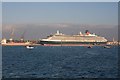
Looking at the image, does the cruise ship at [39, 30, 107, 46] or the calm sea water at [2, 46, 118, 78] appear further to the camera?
the cruise ship at [39, 30, 107, 46]

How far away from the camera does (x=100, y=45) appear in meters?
116

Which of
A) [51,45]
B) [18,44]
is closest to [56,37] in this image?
[51,45]

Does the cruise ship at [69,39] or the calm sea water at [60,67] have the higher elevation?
the cruise ship at [69,39]

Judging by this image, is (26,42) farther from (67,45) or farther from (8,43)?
(67,45)

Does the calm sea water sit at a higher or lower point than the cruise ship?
lower


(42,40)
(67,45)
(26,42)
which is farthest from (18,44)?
(67,45)

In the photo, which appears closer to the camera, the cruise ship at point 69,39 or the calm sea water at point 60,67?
the calm sea water at point 60,67

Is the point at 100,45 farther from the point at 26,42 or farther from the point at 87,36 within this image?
the point at 26,42

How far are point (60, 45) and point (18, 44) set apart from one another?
23.5 m

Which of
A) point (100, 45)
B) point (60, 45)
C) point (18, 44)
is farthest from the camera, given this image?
point (18, 44)

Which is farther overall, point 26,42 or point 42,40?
point 26,42

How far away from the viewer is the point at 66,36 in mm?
110938

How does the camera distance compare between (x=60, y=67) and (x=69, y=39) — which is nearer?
(x=60, y=67)

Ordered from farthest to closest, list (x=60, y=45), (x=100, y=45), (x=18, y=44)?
(x=18, y=44), (x=100, y=45), (x=60, y=45)
